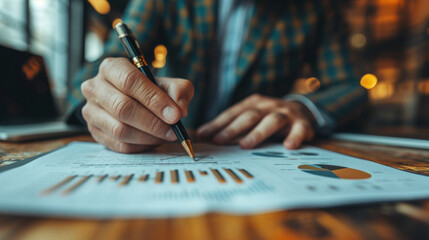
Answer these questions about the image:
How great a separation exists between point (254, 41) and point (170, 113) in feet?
1.94

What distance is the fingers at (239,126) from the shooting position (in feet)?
1.42

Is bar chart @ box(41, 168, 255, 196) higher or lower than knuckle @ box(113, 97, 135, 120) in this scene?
lower

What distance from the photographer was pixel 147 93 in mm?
298

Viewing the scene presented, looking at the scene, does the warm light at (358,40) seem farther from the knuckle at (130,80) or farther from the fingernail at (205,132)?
the knuckle at (130,80)

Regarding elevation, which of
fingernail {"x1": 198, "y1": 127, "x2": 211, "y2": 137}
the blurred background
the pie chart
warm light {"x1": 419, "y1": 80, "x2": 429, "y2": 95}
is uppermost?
the blurred background

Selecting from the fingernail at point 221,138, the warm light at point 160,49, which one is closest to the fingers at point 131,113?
the fingernail at point 221,138

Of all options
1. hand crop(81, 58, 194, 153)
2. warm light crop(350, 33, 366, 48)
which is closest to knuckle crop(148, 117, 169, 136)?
hand crop(81, 58, 194, 153)

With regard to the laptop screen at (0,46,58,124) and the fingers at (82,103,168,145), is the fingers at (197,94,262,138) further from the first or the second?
the laptop screen at (0,46,58,124)

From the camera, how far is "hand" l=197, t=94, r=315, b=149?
42 cm

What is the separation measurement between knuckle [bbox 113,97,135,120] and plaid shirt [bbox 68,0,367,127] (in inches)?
19.6

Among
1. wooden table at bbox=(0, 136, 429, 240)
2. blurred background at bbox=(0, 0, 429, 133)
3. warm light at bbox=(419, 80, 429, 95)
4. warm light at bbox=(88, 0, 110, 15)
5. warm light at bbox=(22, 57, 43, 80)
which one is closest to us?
wooden table at bbox=(0, 136, 429, 240)

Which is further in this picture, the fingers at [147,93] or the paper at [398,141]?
the paper at [398,141]

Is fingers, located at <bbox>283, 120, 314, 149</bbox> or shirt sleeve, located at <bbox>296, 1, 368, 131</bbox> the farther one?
shirt sleeve, located at <bbox>296, 1, 368, 131</bbox>

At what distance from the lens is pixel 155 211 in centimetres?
14
